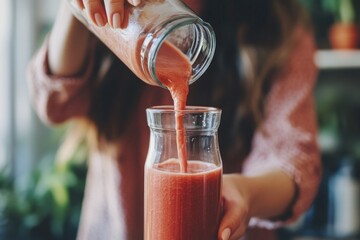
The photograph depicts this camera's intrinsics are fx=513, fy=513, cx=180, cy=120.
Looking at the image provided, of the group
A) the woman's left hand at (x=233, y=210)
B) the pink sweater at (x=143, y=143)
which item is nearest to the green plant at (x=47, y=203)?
the pink sweater at (x=143, y=143)

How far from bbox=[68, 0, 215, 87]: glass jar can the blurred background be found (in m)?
1.26

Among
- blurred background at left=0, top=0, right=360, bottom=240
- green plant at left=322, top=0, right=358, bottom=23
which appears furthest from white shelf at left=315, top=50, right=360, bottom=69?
green plant at left=322, top=0, right=358, bottom=23

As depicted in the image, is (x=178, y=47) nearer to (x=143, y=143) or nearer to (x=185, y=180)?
(x=185, y=180)

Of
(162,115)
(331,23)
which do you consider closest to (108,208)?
(162,115)

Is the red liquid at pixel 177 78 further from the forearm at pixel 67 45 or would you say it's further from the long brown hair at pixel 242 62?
the long brown hair at pixel 242 62

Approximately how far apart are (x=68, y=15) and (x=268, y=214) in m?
0.49

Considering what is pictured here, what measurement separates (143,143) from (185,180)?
0.52 metres

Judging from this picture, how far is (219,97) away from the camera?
1.10 meters

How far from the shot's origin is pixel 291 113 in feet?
3.34

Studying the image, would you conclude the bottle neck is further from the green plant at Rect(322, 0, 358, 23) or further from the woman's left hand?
the green plant at Rect(322, 0, 358, 23)

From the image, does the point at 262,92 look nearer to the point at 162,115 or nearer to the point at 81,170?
the point at 162,115

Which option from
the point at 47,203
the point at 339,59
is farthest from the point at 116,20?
the point at 47,203

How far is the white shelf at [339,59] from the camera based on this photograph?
1879 mm

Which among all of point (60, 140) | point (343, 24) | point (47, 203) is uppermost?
point (343, 24)
